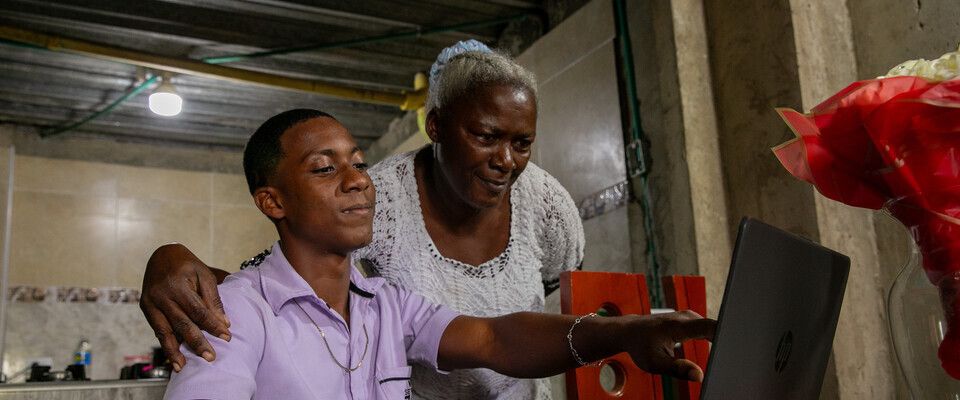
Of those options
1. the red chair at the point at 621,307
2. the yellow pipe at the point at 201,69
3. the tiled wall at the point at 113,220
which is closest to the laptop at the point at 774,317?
the red chair at the point at 621,307

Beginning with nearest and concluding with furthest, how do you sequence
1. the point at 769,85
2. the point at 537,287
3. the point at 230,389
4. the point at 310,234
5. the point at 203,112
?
1. the point at 230,389
2. the point at 310,234
3. the point at 537,287
4. the point at 769,85
5. the point at 203,112

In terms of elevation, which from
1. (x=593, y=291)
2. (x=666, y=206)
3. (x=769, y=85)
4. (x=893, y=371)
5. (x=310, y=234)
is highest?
(x=769, y=85)

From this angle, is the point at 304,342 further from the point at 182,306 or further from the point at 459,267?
the point at 459,267

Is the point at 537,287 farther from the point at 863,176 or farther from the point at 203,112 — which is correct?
the point at 203,112

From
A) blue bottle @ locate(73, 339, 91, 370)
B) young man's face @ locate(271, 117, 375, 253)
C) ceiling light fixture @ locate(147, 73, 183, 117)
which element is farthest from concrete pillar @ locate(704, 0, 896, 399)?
blue bottle @ locate(73, 339, 91, 370)

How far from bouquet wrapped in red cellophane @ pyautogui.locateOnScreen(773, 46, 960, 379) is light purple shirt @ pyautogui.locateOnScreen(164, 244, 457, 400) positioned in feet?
2.43

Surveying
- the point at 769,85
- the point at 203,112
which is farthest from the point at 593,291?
the point at 203,112

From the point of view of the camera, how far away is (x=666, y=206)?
3.03 m

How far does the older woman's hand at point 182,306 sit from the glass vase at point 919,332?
996 mm

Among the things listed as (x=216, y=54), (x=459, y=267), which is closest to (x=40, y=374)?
(x=216, y=54)

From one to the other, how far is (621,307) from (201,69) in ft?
12.2

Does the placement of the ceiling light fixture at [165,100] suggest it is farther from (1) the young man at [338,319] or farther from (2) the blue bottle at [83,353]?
(1) the young man at [338,319]

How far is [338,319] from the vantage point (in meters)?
1.46

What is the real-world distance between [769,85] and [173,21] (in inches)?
130
